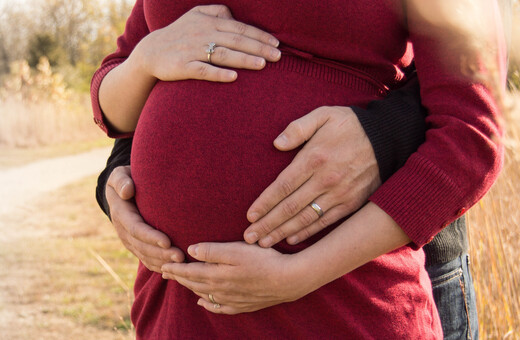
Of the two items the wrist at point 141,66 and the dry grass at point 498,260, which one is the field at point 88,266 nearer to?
the dry grass at point 498,260

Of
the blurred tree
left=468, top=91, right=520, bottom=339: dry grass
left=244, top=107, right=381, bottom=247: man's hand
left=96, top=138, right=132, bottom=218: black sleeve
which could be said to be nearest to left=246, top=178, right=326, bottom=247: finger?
left=244, top=107, right=381, bottom=247: man's hand

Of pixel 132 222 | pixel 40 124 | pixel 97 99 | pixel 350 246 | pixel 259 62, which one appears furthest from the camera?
pixel 40 124

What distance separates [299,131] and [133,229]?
0.50 meters

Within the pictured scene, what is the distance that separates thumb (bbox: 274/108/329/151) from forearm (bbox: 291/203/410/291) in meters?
0.20

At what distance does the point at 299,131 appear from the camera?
1.05 m

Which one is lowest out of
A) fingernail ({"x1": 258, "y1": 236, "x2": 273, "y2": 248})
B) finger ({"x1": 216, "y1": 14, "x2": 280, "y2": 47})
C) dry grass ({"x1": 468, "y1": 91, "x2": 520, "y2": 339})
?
dry grass ({"x1": 468, "y1": 91, "x2": 520, "y2": 339})

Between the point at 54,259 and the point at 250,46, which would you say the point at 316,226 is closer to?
the point at 250,46

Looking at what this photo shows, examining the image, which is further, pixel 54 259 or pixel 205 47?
pixel 54 259

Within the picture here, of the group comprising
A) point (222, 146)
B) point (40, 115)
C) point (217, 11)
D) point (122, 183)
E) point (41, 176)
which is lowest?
point (40, 115)

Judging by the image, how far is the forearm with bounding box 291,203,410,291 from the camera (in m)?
1.01

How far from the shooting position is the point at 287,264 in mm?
1023

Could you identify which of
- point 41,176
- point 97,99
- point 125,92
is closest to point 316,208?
point 125,92

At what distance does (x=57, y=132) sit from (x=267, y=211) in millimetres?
11261

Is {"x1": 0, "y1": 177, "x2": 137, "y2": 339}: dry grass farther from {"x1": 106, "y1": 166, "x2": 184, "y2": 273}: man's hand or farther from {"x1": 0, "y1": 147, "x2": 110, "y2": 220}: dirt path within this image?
{"x1": 106, "y1": 166, "x2": 184, "y2": 273}: man's hand
